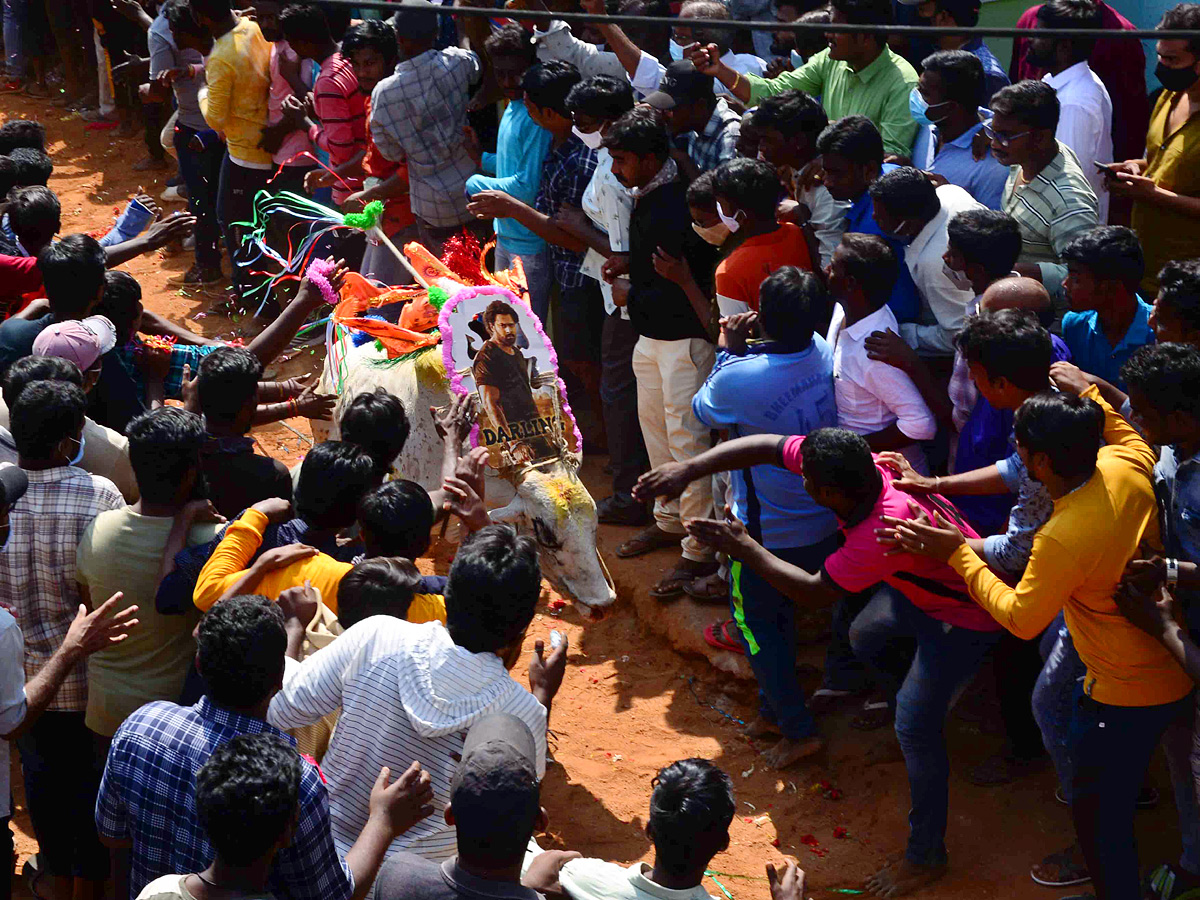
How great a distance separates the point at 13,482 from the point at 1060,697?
3804 mm

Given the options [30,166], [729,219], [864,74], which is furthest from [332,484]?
[30,166]

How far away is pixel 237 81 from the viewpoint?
9.80m

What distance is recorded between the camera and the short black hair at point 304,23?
30.3 ft

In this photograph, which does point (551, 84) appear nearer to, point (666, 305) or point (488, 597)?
point (666, 305)

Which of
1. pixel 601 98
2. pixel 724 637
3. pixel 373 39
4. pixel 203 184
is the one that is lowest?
pixel 724 637

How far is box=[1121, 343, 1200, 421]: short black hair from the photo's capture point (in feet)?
13.8

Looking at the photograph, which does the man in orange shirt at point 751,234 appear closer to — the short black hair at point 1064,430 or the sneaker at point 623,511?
the sneaker at point 623,511

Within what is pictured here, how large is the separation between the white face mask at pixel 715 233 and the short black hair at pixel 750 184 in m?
0.26

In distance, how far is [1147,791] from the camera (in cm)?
537

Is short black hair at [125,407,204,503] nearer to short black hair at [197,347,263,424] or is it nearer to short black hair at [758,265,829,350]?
short black hair at [197,347,263,424]

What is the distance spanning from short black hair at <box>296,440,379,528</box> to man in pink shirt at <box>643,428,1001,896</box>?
122 cm

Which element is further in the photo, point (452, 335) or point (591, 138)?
point (591, 138)

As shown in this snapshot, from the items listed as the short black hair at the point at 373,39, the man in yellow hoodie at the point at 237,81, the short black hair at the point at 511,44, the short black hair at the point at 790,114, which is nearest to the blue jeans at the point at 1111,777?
the short black hair at the point at 790,114

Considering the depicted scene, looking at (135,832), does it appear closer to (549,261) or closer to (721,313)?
(721,313)
